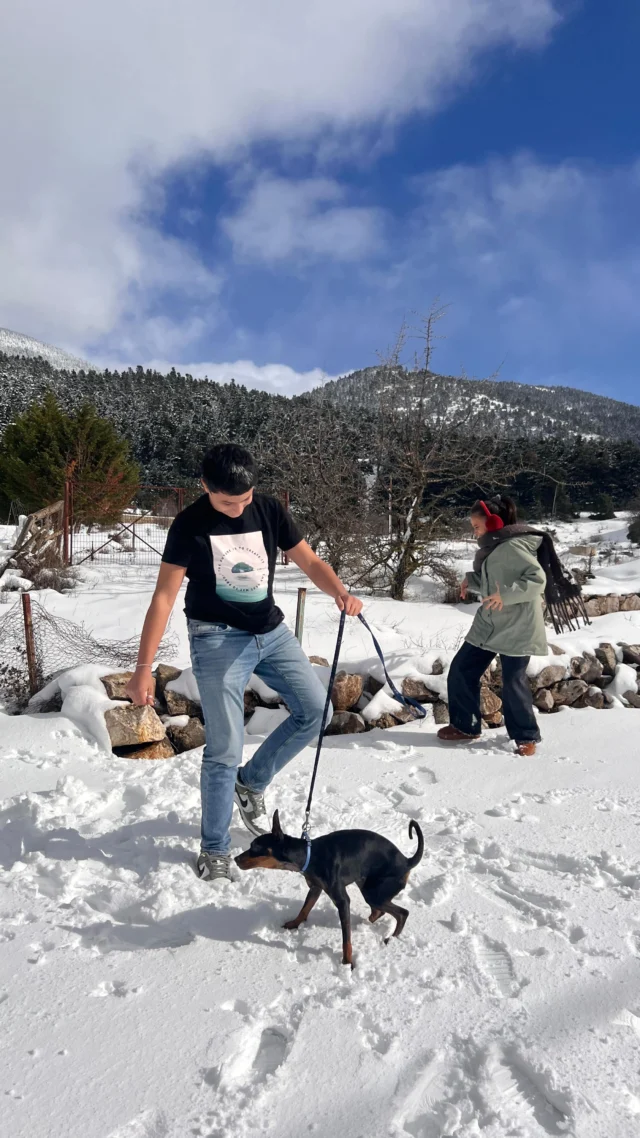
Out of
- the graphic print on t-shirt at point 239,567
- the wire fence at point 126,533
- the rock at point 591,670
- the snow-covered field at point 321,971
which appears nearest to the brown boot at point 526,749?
the snow-covered field at point 321,971

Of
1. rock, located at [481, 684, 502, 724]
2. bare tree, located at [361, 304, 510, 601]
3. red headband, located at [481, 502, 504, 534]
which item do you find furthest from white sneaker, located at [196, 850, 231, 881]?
bare tree, located at [361, 304, 510, 601]

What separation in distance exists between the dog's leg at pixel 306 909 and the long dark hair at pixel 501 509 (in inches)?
106

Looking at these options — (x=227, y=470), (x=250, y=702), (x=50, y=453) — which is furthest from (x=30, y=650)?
(x=50, y=453)

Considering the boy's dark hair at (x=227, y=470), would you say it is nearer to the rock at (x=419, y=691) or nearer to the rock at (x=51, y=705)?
the rock at (x=51, y=705)

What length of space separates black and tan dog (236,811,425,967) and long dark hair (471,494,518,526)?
8.15ft

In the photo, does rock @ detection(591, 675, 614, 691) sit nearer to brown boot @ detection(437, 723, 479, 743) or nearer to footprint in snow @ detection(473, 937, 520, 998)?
brown boot @ detection(437, 723, 479, 743)

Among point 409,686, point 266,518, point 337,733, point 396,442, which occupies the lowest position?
point 337,733

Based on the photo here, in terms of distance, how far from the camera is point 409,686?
4727 mm

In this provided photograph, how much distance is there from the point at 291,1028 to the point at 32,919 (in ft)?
3.49

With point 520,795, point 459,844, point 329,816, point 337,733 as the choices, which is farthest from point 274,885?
point 337,733

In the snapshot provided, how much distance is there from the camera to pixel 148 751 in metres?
3.96

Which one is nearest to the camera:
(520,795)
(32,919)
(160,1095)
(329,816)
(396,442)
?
(160,1095)

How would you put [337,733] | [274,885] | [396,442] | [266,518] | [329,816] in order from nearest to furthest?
[274,885], [266,518], [329,816], [337,733], [396,442]

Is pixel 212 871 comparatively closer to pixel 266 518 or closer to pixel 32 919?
pixel 32 919
